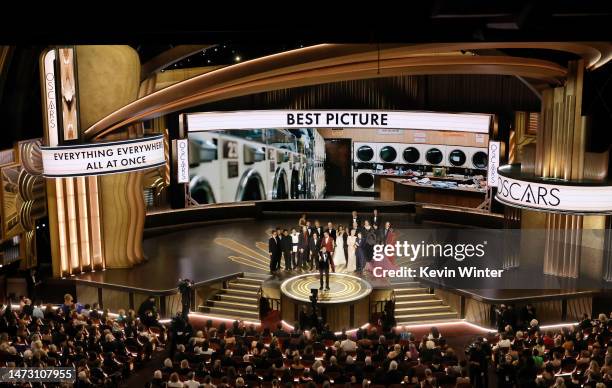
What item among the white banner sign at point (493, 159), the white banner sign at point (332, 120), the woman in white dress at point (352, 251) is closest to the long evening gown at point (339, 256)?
the woman in white dress at point (352, 251)

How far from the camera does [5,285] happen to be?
53.3 ft

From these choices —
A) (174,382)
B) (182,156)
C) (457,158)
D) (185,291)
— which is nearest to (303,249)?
(185,291)

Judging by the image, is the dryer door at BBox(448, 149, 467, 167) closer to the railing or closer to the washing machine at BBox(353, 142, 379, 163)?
the washing machine at BBox(353, 142, 379, 163)

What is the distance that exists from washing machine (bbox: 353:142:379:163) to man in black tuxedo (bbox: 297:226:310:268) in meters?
7.82

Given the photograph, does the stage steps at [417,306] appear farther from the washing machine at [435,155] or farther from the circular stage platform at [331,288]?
the washing machine at [435,155]

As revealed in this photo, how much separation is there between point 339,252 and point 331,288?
160 cm

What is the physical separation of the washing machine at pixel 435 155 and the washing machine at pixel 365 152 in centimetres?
172

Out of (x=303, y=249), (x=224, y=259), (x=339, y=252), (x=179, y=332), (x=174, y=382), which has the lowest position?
(x=179, y=332)

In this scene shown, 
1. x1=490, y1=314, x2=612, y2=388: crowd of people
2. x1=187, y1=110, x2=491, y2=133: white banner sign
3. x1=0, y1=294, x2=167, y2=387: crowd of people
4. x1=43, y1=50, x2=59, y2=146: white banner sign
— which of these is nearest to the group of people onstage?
x1=0, y1=294, x2=167, y2=387: crowd of people

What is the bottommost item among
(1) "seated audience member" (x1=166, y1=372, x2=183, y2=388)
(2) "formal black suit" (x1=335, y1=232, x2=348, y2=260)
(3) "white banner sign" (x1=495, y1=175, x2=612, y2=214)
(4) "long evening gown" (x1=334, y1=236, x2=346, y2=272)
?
(1) "seated audience member" (x1=166, y1=372, x2=183, y2=388)

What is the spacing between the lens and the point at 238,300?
54.6 feet

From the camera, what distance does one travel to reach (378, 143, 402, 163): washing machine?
24.2 metres

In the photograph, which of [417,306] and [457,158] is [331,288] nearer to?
[417,306]

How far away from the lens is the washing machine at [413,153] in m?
23.8
